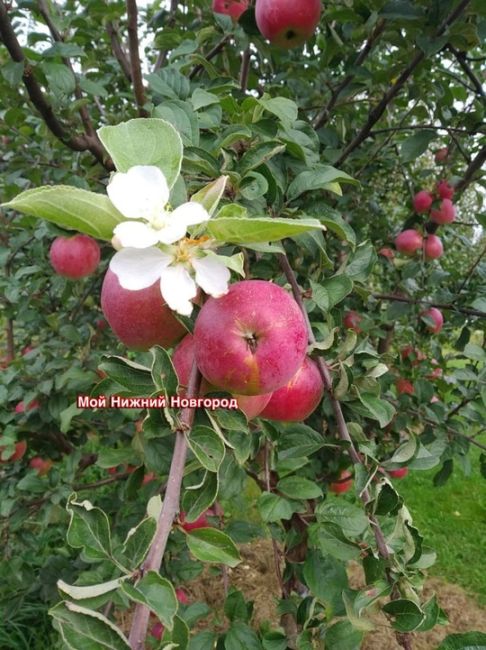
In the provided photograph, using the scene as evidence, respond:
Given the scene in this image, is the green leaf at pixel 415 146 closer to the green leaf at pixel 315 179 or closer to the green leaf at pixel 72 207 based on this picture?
the green leaf at pixel 315 179

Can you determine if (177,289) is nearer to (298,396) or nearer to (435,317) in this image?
(298,396)

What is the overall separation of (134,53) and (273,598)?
2.17 meters

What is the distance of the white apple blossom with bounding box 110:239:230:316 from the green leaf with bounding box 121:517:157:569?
196 millimetres

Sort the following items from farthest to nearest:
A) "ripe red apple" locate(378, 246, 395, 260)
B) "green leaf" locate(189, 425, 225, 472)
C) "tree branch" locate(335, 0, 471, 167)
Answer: "ripe red apple" locate(378, 246, 395, 260) → "tree branch" locate(335, 0, 471, 167) → "green leaf" locate(189, 425, 225, 472)

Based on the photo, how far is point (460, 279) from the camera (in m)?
2.12

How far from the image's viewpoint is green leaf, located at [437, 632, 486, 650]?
1.92ft

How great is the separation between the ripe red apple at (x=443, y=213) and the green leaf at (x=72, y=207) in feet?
6.18

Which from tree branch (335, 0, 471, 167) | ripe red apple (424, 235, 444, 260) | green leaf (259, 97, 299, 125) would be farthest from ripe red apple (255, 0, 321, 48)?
ripe red apple (424, 235, 444, 260)

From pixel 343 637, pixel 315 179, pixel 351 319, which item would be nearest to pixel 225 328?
pixel 315 179

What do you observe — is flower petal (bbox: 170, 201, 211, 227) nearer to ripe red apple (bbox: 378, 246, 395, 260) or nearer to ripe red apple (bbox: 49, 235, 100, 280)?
ripe red apple (bbox: 49, 235, 100, 280)

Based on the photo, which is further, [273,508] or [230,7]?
[230,7]

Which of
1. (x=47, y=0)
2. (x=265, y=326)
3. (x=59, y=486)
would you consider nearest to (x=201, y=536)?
(x=265, y=326)

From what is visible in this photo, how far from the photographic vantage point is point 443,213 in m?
2.19

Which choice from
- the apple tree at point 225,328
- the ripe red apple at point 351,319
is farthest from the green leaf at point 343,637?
the ripe red apple at point 351,319
